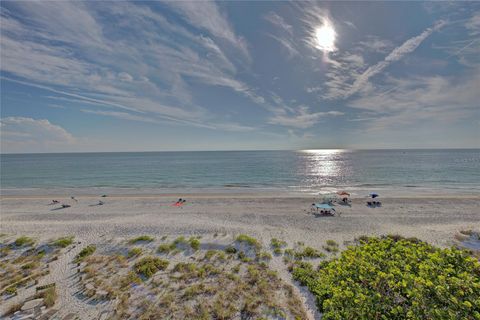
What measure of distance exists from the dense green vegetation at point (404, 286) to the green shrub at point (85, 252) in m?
15.2

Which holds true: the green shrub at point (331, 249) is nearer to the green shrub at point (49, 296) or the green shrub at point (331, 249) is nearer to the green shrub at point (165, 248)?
the green shrub at point (165, 248)

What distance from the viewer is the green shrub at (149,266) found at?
37.3 feet

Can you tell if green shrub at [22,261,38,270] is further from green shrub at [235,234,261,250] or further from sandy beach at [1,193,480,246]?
green shrub at [235,234,261,250]

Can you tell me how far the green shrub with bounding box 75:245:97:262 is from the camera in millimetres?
12777

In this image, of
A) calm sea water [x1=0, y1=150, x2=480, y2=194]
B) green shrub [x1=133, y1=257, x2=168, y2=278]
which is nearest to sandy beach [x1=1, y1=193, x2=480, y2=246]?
green shrub [x1=133, y1=257, x2=168, y2=278]

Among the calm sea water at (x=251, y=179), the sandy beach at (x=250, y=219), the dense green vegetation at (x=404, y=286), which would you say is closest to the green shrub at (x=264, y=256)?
the sandy beach at (x=250, y=219)

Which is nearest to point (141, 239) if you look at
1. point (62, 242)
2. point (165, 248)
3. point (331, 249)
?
point (165, 248)

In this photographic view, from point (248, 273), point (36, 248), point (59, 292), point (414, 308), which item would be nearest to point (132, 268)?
point (59, 292)

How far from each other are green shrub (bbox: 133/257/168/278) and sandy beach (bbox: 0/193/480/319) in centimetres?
253

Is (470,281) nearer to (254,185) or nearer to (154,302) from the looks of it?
(154,302)

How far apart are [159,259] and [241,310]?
6.71 meters

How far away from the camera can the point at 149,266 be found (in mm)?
11789

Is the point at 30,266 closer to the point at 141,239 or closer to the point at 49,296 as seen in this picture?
the point at 49,296

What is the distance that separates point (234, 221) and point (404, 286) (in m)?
15.3
